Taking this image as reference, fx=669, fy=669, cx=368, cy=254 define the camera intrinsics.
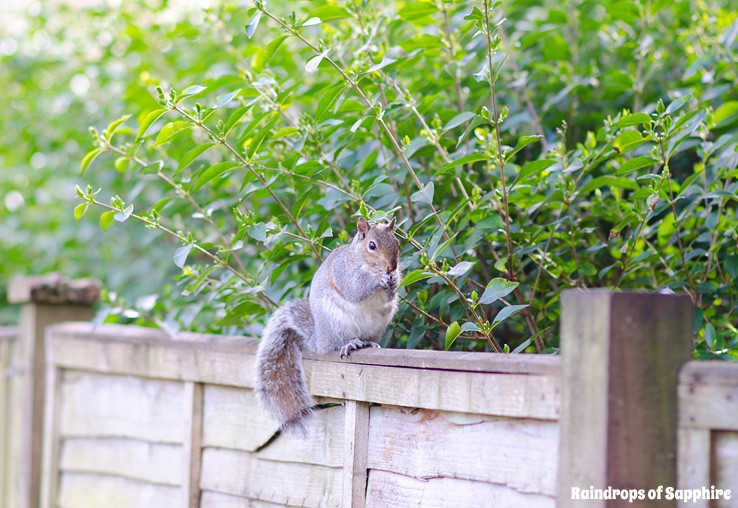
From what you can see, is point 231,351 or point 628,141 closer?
point 628,141

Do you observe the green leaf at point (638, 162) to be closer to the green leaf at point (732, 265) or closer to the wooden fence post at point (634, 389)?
the green leaf at point (732, 265)

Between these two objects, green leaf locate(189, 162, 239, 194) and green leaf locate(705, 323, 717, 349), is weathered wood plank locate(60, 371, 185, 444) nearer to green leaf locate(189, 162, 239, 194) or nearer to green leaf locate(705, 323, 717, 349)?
green leaf locate(189, 162, 239, 194)

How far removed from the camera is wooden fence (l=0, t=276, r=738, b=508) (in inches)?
40.4

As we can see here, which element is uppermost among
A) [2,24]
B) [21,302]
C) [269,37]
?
[2,24]

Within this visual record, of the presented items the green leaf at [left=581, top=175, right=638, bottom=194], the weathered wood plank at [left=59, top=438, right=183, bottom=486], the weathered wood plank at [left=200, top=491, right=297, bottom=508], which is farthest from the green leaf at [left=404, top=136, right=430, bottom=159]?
the weathered wood plank at [left=59, top=438, right=183, bottom=486]

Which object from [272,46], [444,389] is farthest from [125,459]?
[272,46]

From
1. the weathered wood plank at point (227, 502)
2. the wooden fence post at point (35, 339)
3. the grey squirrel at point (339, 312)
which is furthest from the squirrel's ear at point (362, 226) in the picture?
the wooden fence post at point (35, 339)

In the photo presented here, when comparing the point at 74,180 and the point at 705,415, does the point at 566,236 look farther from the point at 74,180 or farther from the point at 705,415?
the point at 74,180

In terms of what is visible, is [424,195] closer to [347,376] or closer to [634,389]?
[347,376]

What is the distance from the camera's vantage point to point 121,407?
2236mm

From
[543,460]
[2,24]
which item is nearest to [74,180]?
[2,24]

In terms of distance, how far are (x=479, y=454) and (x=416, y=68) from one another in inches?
62.4

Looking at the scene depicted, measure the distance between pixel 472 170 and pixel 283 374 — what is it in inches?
33.1

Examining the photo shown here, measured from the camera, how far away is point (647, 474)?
3.34 ft
